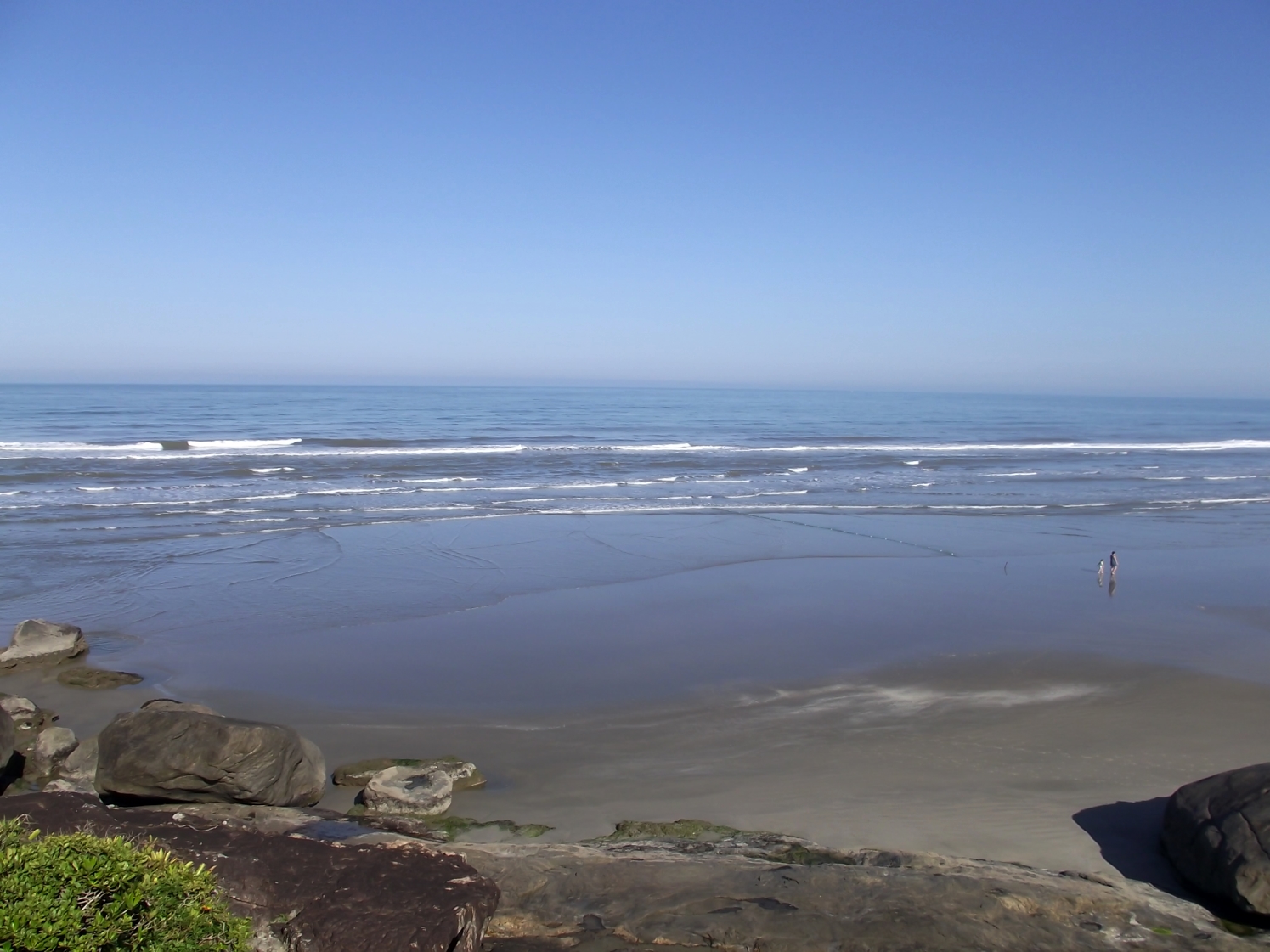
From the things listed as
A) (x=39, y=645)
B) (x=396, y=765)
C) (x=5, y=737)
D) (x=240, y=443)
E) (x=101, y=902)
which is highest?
(x=101, y=902)

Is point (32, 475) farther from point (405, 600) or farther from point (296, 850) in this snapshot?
point (296, 850)

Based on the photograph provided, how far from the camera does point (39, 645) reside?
9.73 metres

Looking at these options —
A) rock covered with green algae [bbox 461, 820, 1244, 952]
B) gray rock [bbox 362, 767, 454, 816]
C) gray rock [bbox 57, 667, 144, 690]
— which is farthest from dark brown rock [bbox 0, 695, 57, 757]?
rock covered with green algae [bbox 461, 820, 1244, 952]

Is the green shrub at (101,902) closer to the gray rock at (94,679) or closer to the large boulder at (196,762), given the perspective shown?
the large boulder at (196,762)

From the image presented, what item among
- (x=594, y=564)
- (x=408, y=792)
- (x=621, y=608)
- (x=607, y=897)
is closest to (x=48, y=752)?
(x=408, y=792)

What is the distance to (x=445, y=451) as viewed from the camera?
36.0 m

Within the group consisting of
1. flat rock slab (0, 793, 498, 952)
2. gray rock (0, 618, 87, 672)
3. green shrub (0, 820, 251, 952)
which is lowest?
gray rock (0, 618, 87, 672)

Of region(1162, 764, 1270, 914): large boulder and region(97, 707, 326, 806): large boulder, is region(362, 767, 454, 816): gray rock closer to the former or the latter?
region(97, 707, 326, 806): large boulder

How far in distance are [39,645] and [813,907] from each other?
28.8 feet

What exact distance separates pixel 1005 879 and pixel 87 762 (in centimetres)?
683

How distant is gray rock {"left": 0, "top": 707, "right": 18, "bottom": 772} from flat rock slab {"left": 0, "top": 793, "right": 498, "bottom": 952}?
5.43 ft

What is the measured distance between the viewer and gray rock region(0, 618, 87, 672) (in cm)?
961

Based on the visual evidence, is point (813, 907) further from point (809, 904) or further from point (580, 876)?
point (580, 876)

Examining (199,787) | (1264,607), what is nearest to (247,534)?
(199,787)
